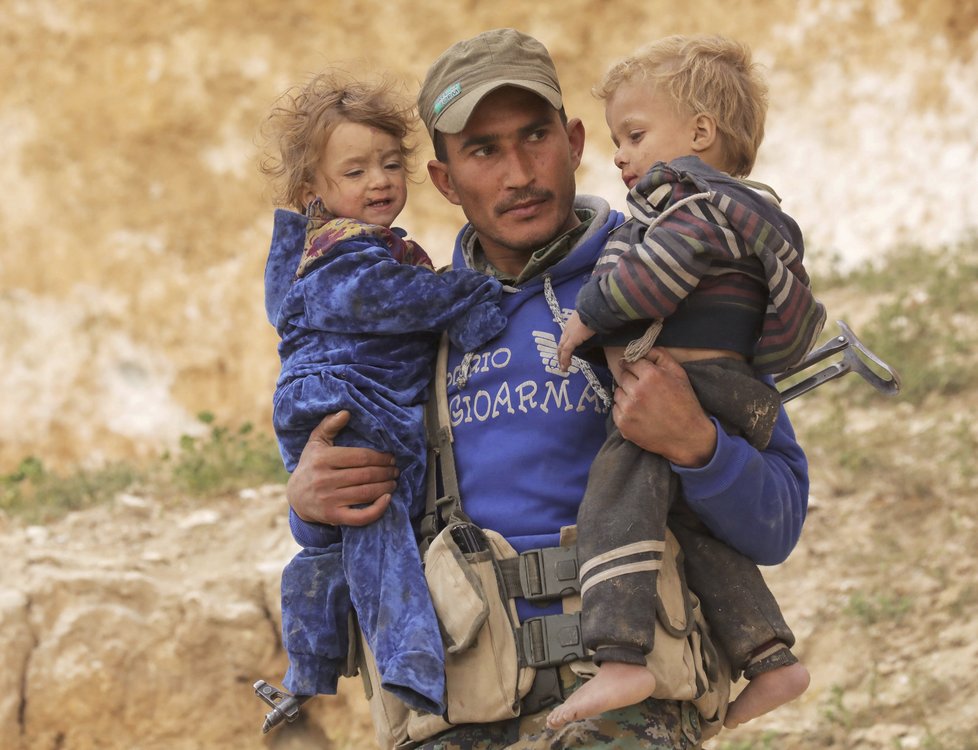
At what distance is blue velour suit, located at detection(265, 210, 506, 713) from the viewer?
8.98ft

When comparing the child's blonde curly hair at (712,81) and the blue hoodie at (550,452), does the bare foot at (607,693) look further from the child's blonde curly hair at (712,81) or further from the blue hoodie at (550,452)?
the child's blonde curly hair at (712,81)

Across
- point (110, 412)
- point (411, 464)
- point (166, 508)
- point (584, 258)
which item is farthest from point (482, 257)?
point (110, 412)

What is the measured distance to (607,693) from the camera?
241cm

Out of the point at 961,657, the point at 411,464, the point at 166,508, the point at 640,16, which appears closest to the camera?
the point at 411,464

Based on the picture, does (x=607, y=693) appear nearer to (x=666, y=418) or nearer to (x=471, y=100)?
(x=666, y=418)

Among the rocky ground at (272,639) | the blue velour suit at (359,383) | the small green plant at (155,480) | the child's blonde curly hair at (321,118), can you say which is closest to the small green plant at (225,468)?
the small green plant at (155,480)

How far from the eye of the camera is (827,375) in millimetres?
2840

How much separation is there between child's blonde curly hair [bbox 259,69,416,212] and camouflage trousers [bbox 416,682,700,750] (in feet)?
4.17

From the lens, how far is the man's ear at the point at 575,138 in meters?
3.02

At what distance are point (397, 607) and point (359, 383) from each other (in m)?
0.47

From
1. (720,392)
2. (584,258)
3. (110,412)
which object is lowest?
(720,392)

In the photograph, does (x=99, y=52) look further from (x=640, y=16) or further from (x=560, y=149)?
(x=560, y=149)

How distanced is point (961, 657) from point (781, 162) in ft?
19.3

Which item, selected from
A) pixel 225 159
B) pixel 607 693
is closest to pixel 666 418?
pixel 607 693
